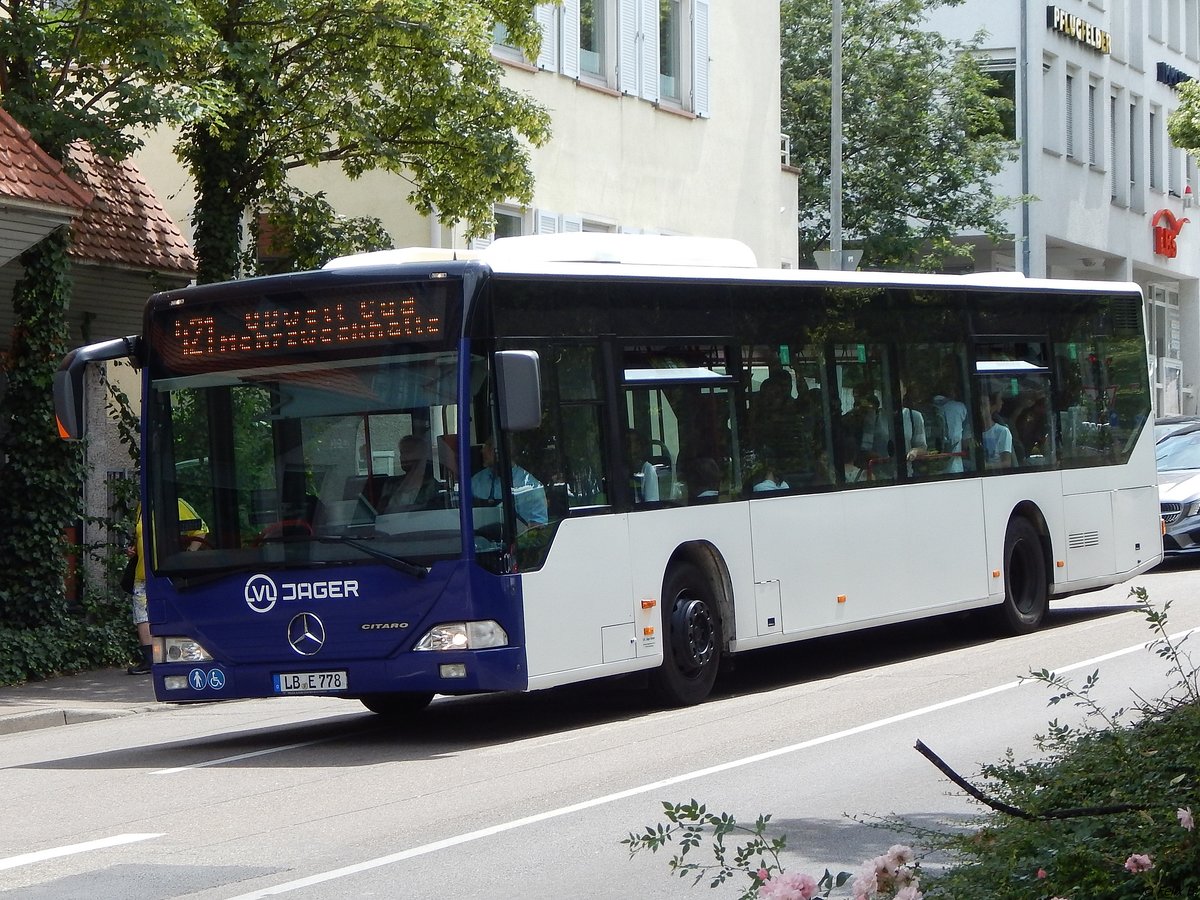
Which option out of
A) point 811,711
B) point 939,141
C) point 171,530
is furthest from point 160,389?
point 939,141

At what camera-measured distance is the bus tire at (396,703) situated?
13.6 metres

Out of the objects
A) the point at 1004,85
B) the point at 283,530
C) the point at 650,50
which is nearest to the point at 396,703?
the point at 283,530

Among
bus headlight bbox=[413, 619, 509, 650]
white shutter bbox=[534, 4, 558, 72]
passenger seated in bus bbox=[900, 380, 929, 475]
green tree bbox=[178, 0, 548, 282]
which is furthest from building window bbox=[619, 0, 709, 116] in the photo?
bus headlight bbox=[413, 619, 509, 650]

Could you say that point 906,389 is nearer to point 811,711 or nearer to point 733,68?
point 811,711

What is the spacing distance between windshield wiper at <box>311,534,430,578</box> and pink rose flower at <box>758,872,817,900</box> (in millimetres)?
7355

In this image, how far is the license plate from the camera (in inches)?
458

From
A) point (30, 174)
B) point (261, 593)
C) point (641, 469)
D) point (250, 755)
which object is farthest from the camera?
point (30, 174)

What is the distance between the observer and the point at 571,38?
28.1 meters

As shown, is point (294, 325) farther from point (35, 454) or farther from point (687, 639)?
point (35, 454)

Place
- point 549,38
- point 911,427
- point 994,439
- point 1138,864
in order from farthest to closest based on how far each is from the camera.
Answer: point 549,38 → point 994,439 → point 911,427 → point 1138,864

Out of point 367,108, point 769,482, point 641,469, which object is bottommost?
point 769,482

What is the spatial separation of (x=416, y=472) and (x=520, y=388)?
2.53 ft

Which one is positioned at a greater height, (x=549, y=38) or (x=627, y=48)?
(x=627, y=48)

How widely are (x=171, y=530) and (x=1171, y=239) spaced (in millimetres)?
45001
